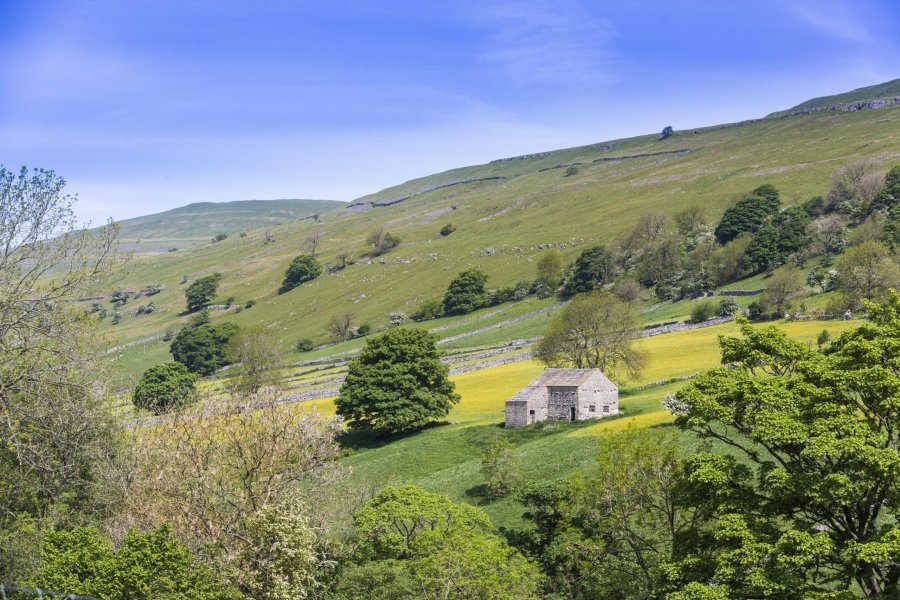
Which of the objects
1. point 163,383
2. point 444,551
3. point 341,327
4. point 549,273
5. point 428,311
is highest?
point 549,273

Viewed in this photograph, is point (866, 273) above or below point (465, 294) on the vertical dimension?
below

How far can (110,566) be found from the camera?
75.6ft

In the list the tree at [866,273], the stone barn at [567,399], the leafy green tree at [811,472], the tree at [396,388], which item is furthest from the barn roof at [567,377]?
the leafy green tree at [811,472]

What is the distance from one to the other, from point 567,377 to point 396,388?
17.9m

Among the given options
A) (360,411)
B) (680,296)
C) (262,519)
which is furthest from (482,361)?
(262,519)

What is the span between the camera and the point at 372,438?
2889 inches

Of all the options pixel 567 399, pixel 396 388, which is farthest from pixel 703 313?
pixel 396 388

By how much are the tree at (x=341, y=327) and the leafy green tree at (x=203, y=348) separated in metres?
19.5

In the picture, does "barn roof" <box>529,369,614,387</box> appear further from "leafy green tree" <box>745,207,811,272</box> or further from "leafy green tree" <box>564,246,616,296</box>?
"leafy green tree" <box>564,246,616,296</box>

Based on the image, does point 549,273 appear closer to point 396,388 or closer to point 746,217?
point 746,217

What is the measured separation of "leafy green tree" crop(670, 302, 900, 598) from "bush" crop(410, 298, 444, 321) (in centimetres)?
12836

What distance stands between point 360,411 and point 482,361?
33.7 meters

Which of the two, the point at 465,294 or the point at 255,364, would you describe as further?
the point at 465,294

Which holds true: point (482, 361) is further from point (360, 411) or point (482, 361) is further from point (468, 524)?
point (468, 524)
